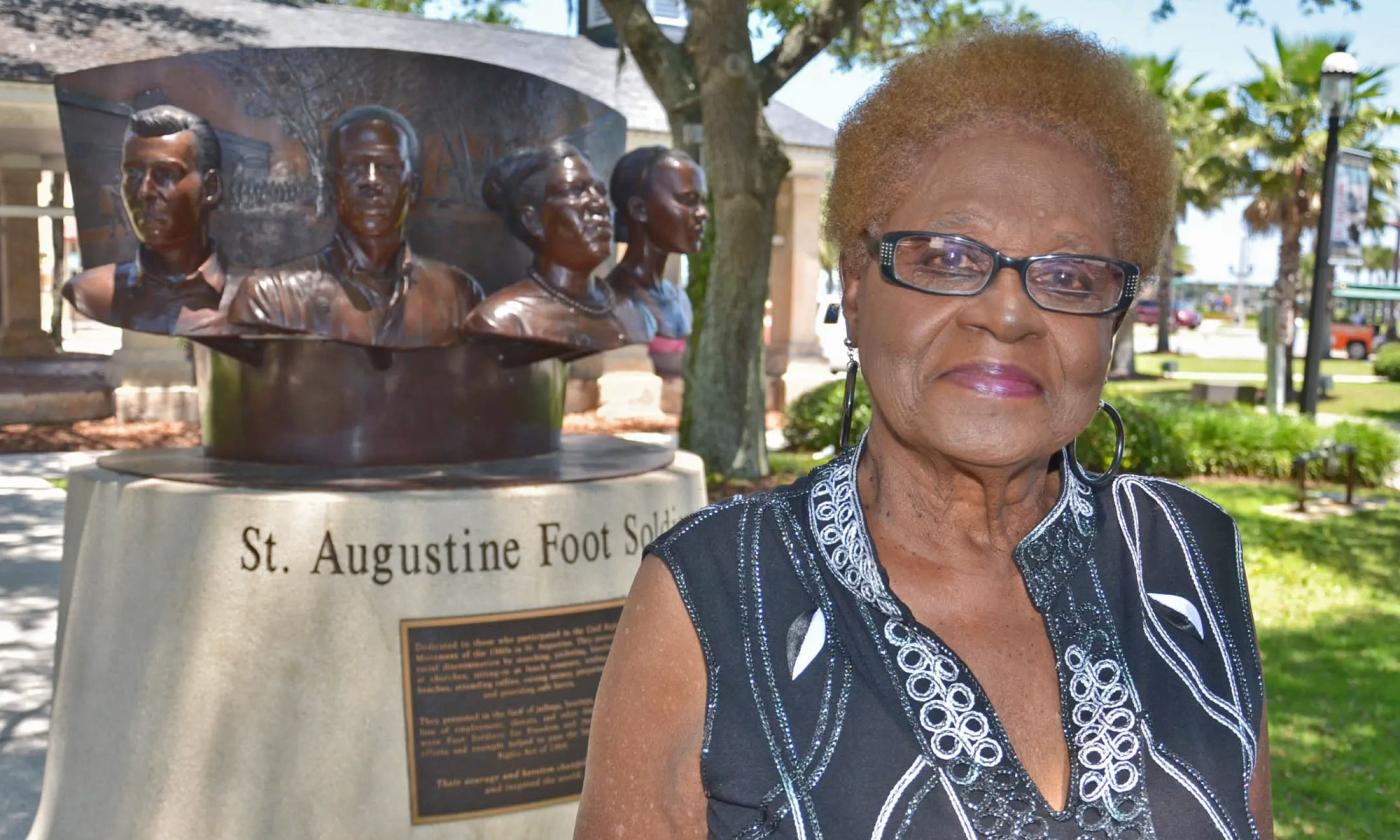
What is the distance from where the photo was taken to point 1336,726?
6.20 metres

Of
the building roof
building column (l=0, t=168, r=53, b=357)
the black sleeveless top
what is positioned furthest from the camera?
building column (l=0, t=168, r=53, b=357)

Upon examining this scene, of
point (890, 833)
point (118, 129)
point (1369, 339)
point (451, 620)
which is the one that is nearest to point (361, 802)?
point (451, 620)

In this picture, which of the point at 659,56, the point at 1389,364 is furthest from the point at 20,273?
the point at 1389,364

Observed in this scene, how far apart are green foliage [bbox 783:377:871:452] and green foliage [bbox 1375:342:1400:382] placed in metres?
23.8

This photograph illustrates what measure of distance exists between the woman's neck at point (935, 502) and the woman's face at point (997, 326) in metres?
0.06

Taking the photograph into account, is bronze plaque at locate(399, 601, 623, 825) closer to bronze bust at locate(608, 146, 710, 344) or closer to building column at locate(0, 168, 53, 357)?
bronze bust at locate(608, 146, 710, 344)

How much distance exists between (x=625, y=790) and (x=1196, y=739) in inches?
30.1

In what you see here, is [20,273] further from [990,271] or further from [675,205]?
[990,271]

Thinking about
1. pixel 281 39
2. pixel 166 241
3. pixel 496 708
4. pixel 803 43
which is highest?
pixel 281 39

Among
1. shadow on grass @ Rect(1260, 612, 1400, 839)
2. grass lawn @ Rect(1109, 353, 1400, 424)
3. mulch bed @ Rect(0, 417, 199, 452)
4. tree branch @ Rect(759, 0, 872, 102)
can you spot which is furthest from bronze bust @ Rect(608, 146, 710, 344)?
grass lawn @ Rect(1109, 353, 1400, 424)

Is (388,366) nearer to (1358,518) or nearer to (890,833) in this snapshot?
(890,833)

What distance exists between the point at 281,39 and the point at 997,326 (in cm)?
1706

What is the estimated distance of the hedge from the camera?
1430 cm

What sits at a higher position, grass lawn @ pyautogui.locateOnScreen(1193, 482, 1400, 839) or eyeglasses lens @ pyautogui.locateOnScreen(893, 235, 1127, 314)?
eyeglasses lens @ pyautogui.locateOnScreen(893, 235, 1127, 314)
